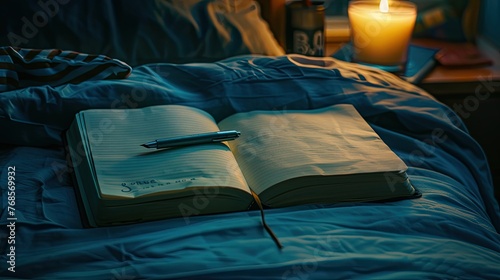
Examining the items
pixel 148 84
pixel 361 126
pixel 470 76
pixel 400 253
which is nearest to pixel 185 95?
pixel 148 84

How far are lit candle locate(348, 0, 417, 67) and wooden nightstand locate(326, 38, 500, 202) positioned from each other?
96mm

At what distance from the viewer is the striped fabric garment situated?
1.14 metres

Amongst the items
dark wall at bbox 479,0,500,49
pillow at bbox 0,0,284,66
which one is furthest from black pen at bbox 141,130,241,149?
dark wall at bbox 479,0,500,49

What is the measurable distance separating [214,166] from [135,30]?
673mm

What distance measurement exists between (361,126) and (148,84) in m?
0.34

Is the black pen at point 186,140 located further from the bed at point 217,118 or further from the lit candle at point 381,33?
the lit candle at point 381,33

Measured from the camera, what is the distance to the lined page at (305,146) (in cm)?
90

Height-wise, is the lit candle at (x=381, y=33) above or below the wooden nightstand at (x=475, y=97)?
above

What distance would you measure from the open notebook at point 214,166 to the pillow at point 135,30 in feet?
1.38

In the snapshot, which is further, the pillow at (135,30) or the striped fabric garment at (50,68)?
the pillow at (135,30)

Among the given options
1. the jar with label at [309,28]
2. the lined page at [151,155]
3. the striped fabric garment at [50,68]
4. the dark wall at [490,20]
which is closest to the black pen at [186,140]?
the lined page at [151,155]

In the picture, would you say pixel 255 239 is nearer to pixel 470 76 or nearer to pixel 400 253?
pixel 400 253

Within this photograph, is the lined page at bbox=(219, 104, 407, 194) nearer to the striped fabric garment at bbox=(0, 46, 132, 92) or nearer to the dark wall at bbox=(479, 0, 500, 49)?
the striped fabric garment at bbox=(0, 46, 132, 92)

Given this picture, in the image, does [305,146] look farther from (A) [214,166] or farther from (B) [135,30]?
(B) [135,30]
